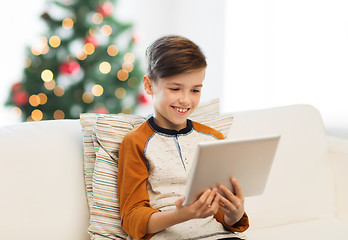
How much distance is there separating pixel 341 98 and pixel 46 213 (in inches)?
67.0

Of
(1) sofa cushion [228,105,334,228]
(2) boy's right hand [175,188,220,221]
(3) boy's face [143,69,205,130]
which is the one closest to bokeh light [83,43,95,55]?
(1) sofa cushion [228,105,334,228]

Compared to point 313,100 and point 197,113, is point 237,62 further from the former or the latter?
point 197,113

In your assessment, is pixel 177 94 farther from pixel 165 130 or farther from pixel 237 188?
pixel 237 188

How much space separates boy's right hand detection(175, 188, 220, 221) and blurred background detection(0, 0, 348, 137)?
1451 millimetres

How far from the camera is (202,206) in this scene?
3.53 feet

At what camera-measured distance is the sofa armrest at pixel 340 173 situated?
73.1 inches

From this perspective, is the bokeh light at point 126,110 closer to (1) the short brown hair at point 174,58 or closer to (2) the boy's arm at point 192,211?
(1) the short brown hair at point 174,58

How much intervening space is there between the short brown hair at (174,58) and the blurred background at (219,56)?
1324mm

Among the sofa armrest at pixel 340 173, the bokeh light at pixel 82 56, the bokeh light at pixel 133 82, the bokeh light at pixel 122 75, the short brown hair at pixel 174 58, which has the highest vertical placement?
the short brown hair at pixel 174 58

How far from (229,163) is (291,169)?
0.84 meters

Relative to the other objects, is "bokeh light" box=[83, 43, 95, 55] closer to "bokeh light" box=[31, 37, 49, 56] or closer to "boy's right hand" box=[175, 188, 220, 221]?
"bokeh light" box=[31, 37, 49, 56]

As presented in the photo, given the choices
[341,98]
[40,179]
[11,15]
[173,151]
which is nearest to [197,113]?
[173,151]

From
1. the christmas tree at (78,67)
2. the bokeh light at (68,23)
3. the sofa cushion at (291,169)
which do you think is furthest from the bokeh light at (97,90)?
the sofa cushion at (291,169)

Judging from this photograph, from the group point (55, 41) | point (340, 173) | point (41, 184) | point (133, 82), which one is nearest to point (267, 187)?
point (340, 173)
